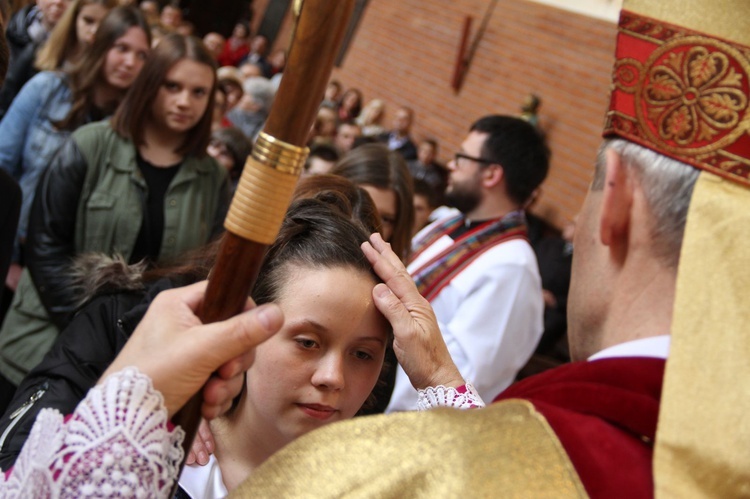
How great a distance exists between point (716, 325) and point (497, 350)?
2.58 m

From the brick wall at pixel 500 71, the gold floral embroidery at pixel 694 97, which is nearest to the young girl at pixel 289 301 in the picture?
the gold floral embroidery at pixel 694 97

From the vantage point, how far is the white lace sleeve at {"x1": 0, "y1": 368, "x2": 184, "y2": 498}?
102 centimetres

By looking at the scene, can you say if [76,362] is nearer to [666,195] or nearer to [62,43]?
[666,195]

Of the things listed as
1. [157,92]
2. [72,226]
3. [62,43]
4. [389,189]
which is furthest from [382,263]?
[62,43]

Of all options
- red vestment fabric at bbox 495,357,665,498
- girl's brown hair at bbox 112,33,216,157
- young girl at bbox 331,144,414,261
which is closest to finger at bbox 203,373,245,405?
red vestment fabric at bbox 495,357,665,498

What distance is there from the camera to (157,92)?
3.18 metres

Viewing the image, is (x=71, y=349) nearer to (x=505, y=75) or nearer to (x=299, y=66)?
(x=299, y=66)

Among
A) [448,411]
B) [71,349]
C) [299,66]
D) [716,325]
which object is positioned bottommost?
[71,349]

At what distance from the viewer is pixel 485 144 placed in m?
4.10

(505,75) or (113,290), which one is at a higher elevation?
(505,75)

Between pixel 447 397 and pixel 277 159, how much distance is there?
784mm

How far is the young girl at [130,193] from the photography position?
290cm

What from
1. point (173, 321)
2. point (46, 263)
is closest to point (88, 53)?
point (46, 263)

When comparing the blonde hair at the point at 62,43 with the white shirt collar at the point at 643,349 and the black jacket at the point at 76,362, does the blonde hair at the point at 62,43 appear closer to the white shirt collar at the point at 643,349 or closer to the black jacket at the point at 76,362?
the black jacket at the point at 76,362
